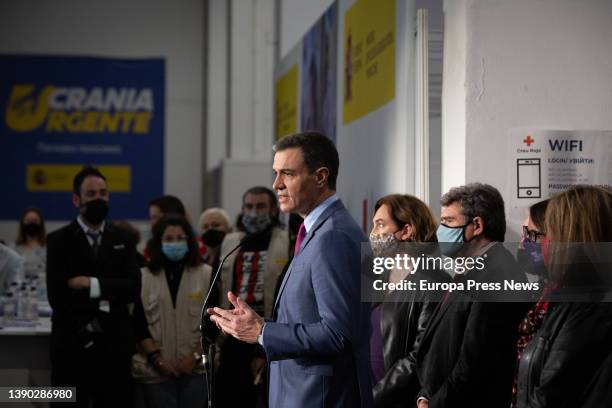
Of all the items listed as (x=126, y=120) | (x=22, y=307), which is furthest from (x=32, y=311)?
(x=126, y=120)

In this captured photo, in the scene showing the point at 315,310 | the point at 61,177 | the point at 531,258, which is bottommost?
the point at 315,310

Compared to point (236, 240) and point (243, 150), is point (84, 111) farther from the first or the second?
point (236, 240)

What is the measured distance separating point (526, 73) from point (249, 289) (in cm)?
183

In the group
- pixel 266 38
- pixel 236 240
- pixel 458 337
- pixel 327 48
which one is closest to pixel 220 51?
pixel 266 38

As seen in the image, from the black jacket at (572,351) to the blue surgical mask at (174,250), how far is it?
10.2 ft

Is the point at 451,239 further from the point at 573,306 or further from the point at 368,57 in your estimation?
the point at 368,57

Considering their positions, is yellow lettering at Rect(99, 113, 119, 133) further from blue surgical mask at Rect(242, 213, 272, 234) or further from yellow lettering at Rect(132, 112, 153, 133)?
blue surgical mask at Rect(242, 213, 272, 234)

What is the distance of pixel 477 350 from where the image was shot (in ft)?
9.31

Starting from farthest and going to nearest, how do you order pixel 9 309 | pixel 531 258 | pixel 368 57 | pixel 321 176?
pixel 9 309, pixel 368 57, pixel 531 258, pixel 321 176

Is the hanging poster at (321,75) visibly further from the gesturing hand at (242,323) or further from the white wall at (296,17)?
the gesturing hand at (242,323)

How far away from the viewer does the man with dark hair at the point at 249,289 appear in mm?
4883

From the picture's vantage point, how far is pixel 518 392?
244 cm

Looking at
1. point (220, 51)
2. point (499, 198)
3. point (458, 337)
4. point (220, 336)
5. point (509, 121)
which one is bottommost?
point (220, 336)

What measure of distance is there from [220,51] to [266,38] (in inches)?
45.3
